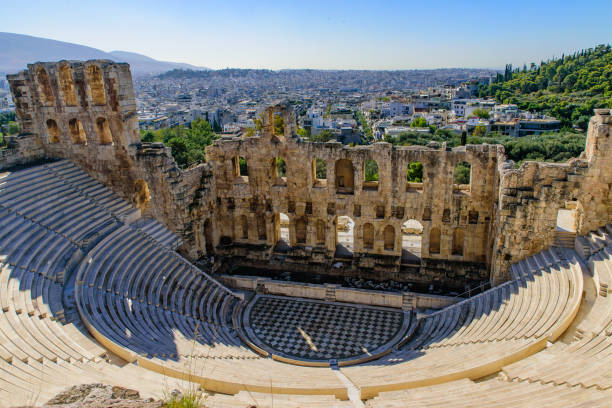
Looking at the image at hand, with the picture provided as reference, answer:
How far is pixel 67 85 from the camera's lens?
2503 centimetres

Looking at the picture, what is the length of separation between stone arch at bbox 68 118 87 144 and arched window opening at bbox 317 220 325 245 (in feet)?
47.6

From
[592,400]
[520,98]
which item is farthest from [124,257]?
[520,98]

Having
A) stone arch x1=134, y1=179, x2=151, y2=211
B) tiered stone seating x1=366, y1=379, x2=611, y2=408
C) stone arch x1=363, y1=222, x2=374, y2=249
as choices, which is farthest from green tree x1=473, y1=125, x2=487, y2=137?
tiered stone seating x1=366, y1=379, x2=611, y2=408

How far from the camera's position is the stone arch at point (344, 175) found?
2550 centimetres

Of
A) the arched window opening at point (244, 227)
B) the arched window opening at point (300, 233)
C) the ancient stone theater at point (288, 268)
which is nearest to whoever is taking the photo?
the ancient stone theater at point (288, 268)

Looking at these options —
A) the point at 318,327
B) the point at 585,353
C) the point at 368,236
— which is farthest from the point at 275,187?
the point at 585,353

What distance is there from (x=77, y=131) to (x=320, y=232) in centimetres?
1536

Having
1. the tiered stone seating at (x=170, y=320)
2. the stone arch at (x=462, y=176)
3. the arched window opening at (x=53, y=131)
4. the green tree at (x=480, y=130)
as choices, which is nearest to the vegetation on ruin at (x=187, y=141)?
the arched window opening at (x=53, y=131)

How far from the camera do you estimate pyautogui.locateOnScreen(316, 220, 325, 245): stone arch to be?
2588cm

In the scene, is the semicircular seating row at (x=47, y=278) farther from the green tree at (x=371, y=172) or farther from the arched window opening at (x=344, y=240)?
the green tree at (x=371, y=172)

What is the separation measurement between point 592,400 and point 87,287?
56.1 feet

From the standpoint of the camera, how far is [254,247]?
86.0 feet

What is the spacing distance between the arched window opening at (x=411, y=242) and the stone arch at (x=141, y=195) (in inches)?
592

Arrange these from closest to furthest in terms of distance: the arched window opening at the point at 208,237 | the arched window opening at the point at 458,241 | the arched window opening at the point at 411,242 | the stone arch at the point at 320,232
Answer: the arched window opening at the point at 458,241
the arched window opening at the point at 411,242
the stone arch at the point at 320,232
the arched window opening at the point at 208,237
